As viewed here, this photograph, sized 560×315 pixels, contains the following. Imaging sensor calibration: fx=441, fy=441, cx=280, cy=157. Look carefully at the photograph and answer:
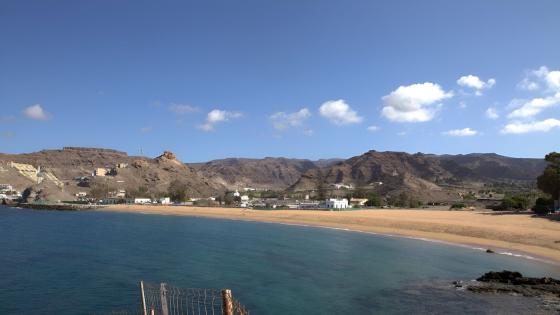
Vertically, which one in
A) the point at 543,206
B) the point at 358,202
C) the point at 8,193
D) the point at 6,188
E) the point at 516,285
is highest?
the point at 6,188

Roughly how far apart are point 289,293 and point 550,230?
38.9 meters

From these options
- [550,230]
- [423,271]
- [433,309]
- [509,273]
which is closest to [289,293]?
[433,309]

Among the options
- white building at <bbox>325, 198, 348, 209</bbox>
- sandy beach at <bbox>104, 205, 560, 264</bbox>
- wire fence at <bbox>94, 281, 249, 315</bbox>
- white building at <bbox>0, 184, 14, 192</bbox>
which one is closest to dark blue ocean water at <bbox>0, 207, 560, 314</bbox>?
wire fence at <bbox>94, 281, 249, 315</bbox>

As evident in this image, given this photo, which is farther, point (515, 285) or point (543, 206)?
point (543, 206)

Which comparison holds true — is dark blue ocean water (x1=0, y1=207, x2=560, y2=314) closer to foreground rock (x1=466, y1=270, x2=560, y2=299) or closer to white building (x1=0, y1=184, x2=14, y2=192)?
foreground rock (x1=466, y1=270, x2=560, y2=299)

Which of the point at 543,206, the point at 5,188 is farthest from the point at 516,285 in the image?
the point at 5,188

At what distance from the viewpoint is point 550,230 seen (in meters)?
50.2

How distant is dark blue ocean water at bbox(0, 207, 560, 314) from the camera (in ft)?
75.8

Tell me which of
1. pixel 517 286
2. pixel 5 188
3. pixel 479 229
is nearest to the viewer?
pixel 517 286

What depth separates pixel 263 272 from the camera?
32.5 meters

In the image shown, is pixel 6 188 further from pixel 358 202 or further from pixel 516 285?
pixel 516 285

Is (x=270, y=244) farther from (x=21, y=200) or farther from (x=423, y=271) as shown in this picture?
(x=21, y=200)

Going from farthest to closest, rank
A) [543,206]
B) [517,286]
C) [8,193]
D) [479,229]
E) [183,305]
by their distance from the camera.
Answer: [8,193]
[543,206]
[479,229]
[517,286]
[183,305]

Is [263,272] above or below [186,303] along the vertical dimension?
below
